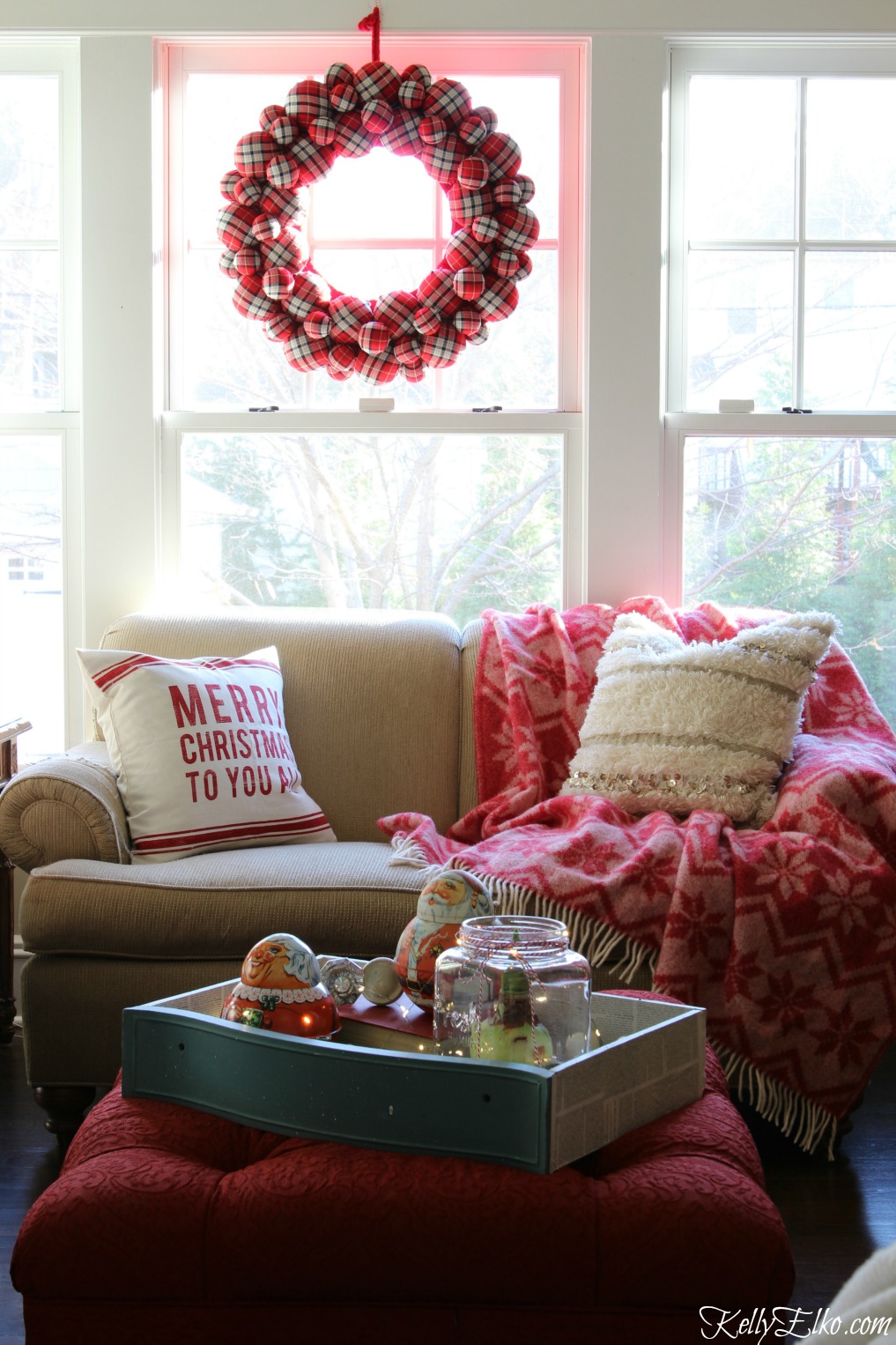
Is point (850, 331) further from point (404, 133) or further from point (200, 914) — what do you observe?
point (200, 914)

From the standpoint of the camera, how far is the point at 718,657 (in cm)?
250

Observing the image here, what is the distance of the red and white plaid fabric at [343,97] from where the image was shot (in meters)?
2.93

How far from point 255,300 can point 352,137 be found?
17.7 inches

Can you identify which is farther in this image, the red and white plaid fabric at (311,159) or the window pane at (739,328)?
the window pane at (739,328)

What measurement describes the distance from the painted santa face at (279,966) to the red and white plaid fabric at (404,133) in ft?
7.23

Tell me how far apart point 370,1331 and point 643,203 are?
2.64 metres

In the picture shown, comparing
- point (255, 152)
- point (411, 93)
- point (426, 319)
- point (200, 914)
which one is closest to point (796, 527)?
point (426, 319)

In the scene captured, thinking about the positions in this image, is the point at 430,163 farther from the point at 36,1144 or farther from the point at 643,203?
the point at 36,1144

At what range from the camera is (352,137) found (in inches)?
117

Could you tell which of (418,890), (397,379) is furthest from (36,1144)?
(397,379)

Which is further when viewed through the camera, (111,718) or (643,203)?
(643,203)

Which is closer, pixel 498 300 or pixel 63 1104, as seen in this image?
pixel 63 1104

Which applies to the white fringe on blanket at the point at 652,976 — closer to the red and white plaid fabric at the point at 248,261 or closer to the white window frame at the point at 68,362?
the white window frame at the point at 68,362

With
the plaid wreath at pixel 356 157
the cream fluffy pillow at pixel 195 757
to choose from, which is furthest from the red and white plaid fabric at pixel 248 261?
the cream fluffy pillow at pixel 195 757
